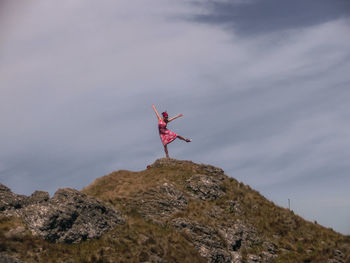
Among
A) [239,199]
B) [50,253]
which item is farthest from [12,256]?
[239,199]

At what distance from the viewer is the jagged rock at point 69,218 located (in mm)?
36969

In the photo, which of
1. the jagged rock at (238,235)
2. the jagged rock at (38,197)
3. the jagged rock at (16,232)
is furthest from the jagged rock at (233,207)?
the jagged rock at (16,232)

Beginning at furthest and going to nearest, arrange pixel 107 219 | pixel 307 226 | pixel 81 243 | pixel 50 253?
pixel 307 226 < pixel 107 219 < pixel 81 243 < pixel 50 253

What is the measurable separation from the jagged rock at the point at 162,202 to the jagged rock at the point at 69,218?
14.3ft

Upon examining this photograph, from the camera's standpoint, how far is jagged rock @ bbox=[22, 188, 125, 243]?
37.0 m

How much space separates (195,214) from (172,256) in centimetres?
998

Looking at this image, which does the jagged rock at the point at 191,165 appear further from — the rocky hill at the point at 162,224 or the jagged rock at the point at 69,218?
the jagged rock at the point at 69,218

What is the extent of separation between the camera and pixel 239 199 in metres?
54.0

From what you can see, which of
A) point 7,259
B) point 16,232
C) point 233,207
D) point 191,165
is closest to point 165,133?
point 191,165

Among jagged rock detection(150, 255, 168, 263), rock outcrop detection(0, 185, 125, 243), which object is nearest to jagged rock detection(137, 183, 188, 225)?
rock outcrop detection(0, 185, 125, 243)

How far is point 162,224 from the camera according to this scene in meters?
45.0

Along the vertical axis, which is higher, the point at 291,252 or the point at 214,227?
the point at 214,227

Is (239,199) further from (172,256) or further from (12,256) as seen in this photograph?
(12,256)

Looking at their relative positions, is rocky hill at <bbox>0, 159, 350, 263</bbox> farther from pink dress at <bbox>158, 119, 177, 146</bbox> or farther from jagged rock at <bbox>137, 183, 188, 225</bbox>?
pink dress at <bbox>158, 119, 177, 146</bbox>
